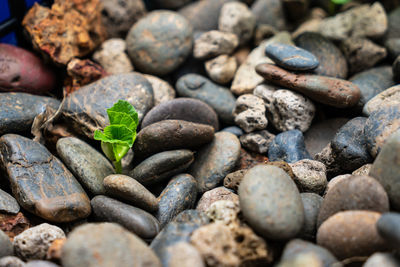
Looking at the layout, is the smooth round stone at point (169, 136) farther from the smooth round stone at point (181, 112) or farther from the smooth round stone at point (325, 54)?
the smooth round stone at point (325, 54)

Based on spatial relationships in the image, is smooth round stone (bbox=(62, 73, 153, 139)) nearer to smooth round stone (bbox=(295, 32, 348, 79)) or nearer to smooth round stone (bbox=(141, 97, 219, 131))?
smooth round stone (bbox=(141, 97, 219, 131))

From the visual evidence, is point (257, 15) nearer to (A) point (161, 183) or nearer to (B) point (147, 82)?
(B) point (147, 82)

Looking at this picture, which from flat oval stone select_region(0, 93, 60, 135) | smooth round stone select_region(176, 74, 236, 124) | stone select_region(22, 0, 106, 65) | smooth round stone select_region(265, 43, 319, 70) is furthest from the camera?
smooth round stone select_region(176, 74, 236, 124)

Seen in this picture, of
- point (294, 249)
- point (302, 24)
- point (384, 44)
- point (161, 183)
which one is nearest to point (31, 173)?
point (161, 183)

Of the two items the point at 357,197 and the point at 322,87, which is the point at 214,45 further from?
the point at 357,197

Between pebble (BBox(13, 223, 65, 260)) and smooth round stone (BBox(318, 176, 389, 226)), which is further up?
smooth round stone (BBox(318, 176, 389, 226))

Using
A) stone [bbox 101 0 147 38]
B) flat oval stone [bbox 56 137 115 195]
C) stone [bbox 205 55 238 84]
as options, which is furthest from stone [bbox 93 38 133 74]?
flat oval stone [bbox 56 137 115 195]
